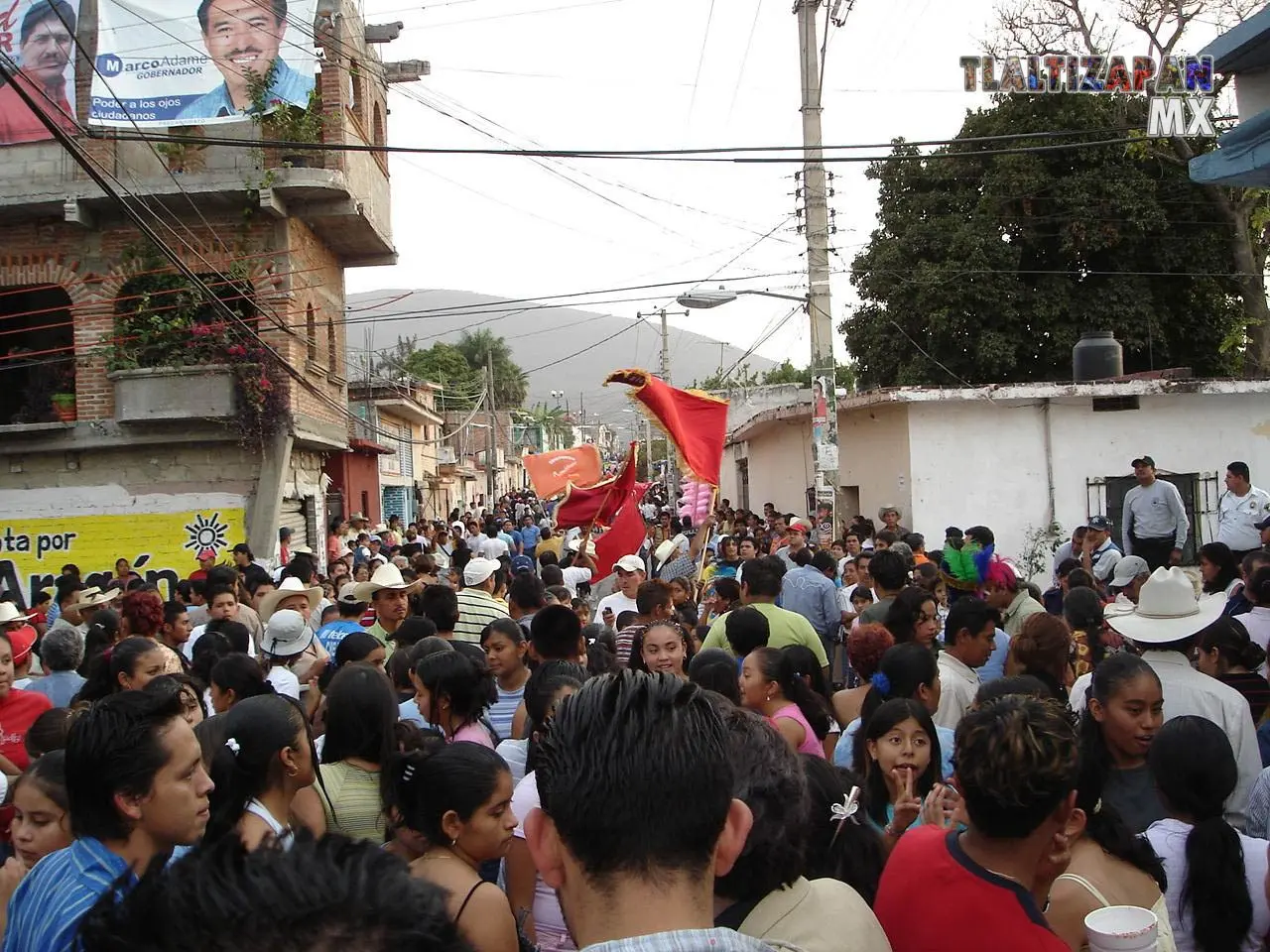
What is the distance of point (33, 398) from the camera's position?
1942 cm

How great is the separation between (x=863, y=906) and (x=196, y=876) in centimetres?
157

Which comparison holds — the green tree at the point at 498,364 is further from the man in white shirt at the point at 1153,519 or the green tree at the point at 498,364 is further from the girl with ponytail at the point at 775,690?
the girl with ponytail at the point at 775,690

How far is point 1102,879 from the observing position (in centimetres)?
297

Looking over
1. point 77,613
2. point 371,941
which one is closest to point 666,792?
point 371,941

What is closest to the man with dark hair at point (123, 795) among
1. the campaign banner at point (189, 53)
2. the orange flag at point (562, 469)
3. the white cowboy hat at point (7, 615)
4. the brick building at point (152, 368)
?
the white cowboy hat at point (7, 615)

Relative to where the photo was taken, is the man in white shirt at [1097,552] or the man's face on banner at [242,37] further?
the man's face on banner at [242,37]

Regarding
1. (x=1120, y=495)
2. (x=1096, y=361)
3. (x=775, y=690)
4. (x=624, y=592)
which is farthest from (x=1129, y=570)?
(x=1096, y=361)

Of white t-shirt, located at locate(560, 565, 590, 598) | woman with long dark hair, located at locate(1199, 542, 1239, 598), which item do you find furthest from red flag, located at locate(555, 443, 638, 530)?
woman with long dark hair, located at locate(1199, 542, 1239, 598)

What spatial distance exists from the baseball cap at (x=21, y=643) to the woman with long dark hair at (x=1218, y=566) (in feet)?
27.4

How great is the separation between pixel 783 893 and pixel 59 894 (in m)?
1.67

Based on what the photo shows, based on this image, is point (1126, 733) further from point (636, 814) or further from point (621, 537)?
point (621, 537)

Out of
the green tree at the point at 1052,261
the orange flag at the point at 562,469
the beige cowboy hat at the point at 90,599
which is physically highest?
the green tree at the point at 1052,261

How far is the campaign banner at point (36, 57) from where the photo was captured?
1705 cm

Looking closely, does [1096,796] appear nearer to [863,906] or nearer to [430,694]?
[863,906]
